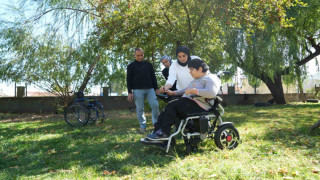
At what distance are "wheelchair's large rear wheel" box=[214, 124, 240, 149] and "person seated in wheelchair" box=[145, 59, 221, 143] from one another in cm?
37

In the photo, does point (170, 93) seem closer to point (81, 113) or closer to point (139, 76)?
point (139, 76)

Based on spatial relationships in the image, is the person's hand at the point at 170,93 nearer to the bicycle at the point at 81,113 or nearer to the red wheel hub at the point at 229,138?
the red wheel hub at the point at 229,138

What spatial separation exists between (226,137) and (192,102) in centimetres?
73

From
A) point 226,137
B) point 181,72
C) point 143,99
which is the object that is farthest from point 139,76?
point 226,137

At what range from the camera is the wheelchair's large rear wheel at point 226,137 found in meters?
3.57

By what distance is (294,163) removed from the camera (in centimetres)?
298

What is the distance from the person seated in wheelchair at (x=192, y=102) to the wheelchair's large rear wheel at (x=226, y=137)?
0.37 m

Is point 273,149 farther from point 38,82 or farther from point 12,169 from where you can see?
→ point 38,82

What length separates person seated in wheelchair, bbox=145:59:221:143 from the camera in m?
3.36

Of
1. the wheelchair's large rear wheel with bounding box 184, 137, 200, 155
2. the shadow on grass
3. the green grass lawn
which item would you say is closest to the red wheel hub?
Result: the green grass lawn

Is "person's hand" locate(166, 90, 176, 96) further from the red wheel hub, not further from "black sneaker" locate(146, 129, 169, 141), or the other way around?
the red wheel hub

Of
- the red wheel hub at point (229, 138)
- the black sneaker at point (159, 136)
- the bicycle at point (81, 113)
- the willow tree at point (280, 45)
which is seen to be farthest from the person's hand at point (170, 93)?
the willow tree at point (280, 45)

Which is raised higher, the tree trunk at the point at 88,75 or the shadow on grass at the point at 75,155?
the tree trunk at the point at 88,75

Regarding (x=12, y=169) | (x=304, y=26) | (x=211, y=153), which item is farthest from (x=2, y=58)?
(x=304, y=26)
